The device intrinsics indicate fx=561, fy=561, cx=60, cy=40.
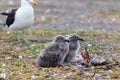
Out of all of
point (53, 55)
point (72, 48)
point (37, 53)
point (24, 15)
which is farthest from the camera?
point (24, 15)

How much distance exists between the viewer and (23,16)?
15336mm

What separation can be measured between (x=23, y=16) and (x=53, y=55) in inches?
162

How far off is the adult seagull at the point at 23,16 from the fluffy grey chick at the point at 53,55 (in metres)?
3.85

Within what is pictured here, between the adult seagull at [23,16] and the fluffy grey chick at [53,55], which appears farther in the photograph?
the adult seagull at [23,16]

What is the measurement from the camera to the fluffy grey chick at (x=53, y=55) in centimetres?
1140

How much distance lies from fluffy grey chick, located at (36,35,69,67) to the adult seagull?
3.85 meters

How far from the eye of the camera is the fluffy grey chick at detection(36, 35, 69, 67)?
37.4 feet

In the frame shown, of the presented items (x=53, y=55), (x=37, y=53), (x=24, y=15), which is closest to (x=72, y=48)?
(x=53, y=55)

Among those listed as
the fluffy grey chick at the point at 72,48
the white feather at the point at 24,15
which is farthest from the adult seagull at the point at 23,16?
the fluffy grey chick at the point at 72,48

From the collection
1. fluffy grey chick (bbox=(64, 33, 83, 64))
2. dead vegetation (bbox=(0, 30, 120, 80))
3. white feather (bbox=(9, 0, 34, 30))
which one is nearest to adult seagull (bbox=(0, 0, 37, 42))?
white feather (bbox=(9, 0, 34, 30))

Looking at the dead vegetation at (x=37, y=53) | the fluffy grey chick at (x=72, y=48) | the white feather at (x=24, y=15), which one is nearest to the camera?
the dead vegetation at (x=37, y=53)

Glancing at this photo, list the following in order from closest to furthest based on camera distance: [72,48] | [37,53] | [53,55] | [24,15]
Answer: [53,55] < [72,48] < [37,53] < [24,15]

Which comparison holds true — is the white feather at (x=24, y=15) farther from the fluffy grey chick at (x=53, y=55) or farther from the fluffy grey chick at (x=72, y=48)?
the fluffy grey chick at (x=53, y=55)

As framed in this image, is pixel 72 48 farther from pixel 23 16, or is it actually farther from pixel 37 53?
pixel 23 16
